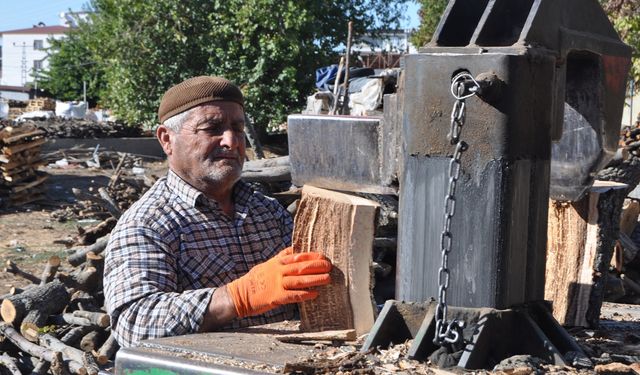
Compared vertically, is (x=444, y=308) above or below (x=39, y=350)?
above

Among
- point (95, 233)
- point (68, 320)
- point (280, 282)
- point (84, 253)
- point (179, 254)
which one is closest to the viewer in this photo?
point (280, 282)

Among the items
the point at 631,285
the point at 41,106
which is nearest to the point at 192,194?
the point at 631,285

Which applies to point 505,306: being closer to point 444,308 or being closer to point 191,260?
point 444,308

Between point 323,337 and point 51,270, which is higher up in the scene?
point 323,337

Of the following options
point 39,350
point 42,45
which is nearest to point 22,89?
point 42,45

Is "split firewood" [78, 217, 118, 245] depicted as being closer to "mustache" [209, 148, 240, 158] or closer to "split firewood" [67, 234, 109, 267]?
"split firewood" [67, 234, 109, 267]

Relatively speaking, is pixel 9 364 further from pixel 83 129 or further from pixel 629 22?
pixel 83 129

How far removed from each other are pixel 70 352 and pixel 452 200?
4.16 meters

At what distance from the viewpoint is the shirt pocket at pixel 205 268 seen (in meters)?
3.51

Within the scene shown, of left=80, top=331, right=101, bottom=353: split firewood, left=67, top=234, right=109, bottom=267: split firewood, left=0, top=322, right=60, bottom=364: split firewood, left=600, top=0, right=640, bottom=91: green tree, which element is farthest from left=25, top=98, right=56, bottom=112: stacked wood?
left=80, top=331, right=101, bottom=353: split firewood

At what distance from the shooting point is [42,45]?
268 feet

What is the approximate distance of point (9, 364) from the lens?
642 centimetres

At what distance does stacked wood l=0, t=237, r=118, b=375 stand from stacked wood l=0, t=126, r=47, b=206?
837cm

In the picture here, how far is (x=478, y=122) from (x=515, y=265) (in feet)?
1.64
